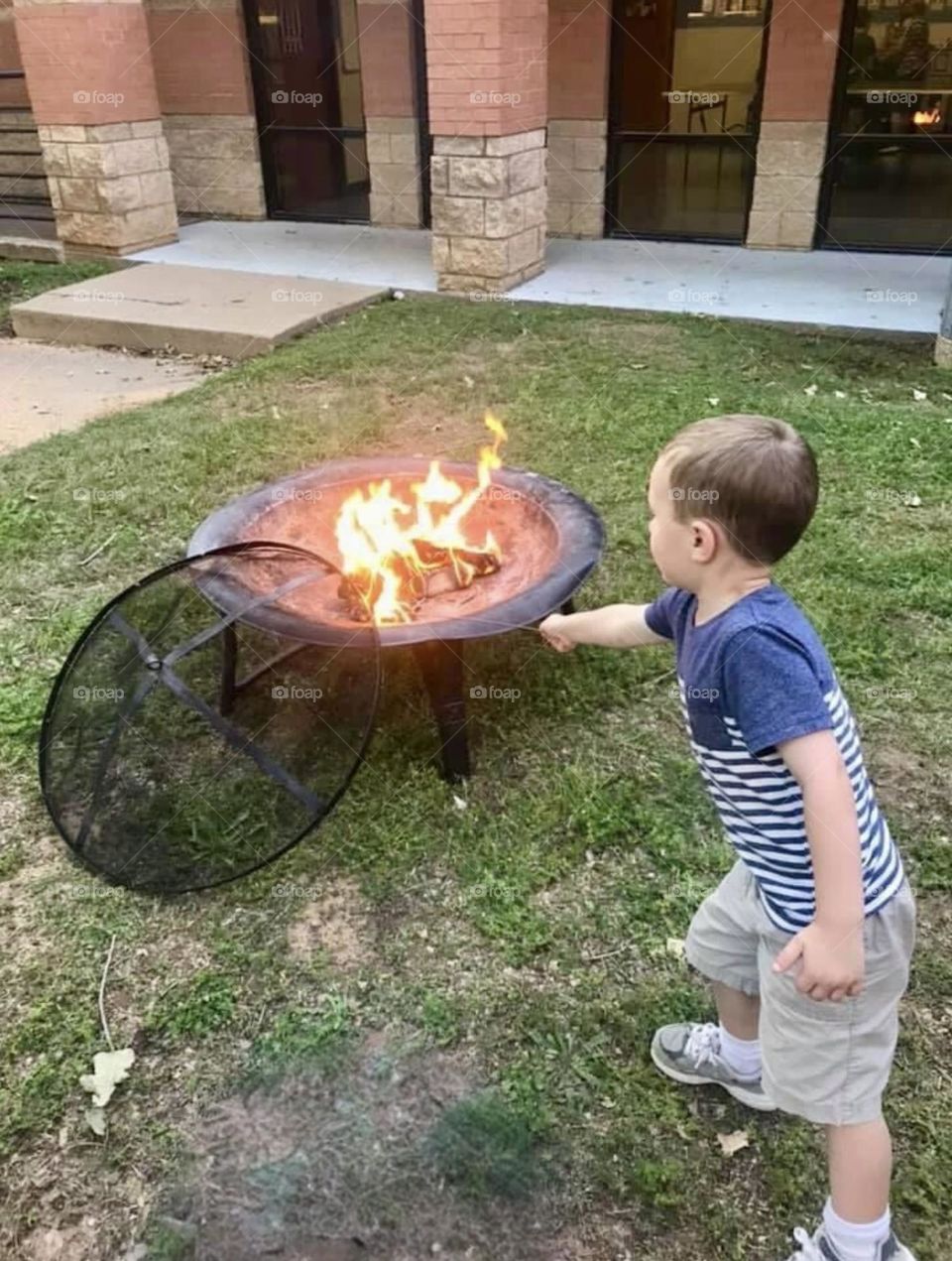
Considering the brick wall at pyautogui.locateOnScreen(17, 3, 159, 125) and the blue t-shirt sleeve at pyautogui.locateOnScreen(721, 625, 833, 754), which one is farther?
the brick wall at pyautogui.locateOnScreen(17, 3, 159, 125)

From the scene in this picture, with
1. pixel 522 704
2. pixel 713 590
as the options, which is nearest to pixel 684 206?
pixel 522 704

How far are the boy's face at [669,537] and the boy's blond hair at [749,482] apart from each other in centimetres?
2

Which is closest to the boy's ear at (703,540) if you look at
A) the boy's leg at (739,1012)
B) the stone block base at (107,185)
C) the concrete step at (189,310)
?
the boy's leg at (739,1012)

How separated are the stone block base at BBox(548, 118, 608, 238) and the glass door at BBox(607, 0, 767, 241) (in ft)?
0.48

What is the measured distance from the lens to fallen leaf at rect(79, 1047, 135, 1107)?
2270mm

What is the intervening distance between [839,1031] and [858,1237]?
0.40 m

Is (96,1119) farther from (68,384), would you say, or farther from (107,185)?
(107,185)

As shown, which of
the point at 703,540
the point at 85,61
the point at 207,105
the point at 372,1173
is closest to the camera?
the point at 703,540

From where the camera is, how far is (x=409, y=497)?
3652 mm

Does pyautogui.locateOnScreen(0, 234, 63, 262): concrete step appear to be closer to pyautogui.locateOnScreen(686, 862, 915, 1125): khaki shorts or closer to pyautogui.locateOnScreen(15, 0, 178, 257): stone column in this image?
pyautogui.locateOnScreen(15, 0, 178, 257): stone column

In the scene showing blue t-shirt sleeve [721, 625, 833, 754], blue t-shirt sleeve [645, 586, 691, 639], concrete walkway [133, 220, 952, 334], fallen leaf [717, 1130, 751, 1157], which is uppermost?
blue t-shirt sleeve [721, 625, 833, 754]

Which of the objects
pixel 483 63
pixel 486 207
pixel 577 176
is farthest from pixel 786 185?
pixel 483 63

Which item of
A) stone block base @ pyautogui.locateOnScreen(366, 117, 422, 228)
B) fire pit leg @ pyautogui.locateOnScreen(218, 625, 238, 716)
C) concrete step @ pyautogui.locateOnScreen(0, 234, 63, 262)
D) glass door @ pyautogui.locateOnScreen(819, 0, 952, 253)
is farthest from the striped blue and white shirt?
concrete step @ pyautogui.locateOnScreen(0, 234, 63, 262)

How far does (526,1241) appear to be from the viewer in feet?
6.46
